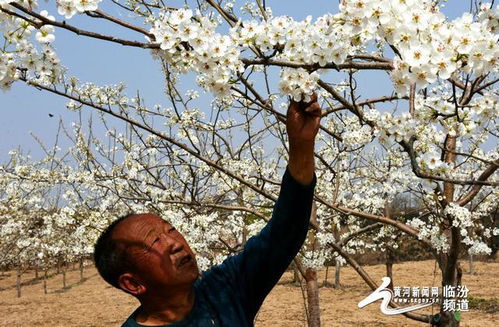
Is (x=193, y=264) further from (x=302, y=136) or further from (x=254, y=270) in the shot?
(x=302, y=136)

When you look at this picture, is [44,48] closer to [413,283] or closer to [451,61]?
[451,61]

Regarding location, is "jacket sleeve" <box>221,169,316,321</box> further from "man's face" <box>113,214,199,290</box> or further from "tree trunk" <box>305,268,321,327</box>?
"tree trunk" <box>305,268,321,327</box>

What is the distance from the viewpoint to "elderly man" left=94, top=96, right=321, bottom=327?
4.62 ft

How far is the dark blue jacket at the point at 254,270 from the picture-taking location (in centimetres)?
141

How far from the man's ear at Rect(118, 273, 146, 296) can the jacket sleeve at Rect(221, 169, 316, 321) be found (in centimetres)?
27

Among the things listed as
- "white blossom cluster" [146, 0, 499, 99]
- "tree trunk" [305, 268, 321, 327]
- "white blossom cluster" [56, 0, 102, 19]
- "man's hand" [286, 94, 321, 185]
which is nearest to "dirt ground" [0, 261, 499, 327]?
"tree trunk" [305, 268, 321, 327]

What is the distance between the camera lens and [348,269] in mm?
18125

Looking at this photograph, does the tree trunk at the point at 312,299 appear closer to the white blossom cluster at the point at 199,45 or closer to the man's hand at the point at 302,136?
the white blossom cluster at the point at 199,45

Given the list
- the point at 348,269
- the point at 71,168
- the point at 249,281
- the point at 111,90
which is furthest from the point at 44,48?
the point at 348,269

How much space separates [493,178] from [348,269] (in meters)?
13.6

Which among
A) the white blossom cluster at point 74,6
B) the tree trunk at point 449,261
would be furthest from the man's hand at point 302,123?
the tree trunk at point 449,261

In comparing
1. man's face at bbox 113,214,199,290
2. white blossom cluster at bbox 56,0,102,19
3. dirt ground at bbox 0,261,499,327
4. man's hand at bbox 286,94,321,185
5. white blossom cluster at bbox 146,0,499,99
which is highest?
white blossom cluster at bbox 56,0,102,19

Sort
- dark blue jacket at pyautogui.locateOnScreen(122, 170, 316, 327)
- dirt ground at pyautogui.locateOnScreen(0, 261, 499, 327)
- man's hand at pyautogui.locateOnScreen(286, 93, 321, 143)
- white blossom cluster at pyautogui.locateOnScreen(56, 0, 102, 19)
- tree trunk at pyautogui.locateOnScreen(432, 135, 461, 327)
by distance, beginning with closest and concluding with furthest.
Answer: man's hand at pyautogui.locateOnScreen(286, 93, 321, 143), dark blue jacket at pyautogui.locateOnScreen(122, 170, 316, 327), white blossom cluster at pyautogui.locateOnScreen(56, 0, 102, 19), tree trunk at pyautogui.locateOnScreen(432, 135, 461, 327), dirt ground at pyautogui.locateOnScreen(0, 261, 499, 327)

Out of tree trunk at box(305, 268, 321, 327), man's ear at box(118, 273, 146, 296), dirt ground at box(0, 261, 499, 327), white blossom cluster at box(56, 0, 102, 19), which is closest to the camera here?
man's ear at box(118, 273, 146, 296)
